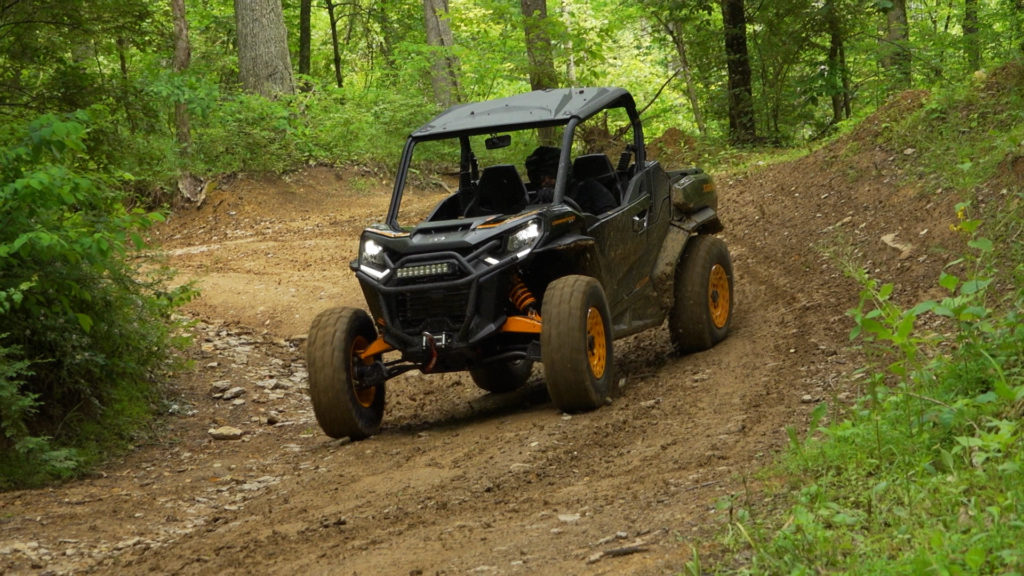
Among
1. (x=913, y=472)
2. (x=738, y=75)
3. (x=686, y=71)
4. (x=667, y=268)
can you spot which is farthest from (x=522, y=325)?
(x=686, y=71)

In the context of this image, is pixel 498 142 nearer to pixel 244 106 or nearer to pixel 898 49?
pixel 898 49

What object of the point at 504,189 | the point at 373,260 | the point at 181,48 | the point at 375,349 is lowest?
the point at 375,349

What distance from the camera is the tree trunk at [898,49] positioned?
17.7m

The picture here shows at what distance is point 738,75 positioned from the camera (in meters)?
19.8

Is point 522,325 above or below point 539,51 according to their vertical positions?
below

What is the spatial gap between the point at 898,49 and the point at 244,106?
37.9ft

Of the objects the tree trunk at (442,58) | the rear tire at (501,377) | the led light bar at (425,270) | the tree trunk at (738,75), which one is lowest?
the rear tire at (501,377)

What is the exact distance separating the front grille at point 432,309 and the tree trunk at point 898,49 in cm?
1220

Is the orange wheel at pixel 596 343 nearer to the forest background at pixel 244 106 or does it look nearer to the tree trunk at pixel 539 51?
the forest background at pixel 244 106

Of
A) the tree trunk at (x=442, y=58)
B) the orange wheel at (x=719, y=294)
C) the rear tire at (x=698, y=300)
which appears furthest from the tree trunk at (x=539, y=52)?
the rear tire at (x=698, y=300)

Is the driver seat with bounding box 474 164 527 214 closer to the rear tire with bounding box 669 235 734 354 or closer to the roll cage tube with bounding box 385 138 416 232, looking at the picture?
the roll cage tube with bounding box 385 138 416 232

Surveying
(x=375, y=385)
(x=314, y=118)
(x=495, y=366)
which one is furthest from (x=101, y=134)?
(x=314, y=118)

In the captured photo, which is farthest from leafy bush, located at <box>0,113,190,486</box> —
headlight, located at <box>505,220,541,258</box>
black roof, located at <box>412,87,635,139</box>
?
headlight, located at <box>505,220,541,258</box>

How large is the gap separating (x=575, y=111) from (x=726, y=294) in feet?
8.22
